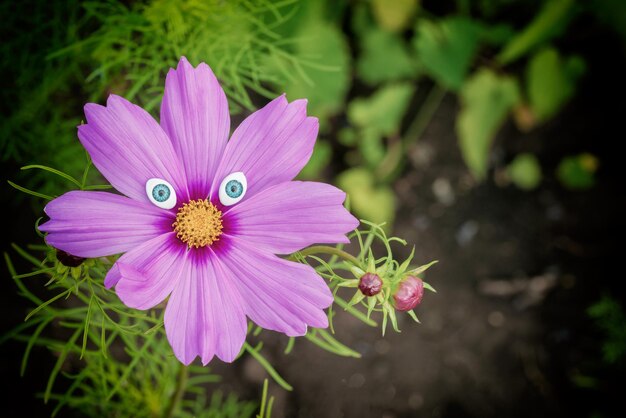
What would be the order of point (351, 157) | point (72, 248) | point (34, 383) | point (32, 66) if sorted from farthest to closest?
point (351, 157), point (34, 383), point (32, 66), point (72, 248)

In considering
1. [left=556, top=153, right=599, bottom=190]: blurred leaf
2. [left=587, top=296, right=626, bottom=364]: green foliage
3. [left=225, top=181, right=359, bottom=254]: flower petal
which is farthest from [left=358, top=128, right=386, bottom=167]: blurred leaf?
[left=225, top=181, right=359, bottom=254]: flower petal

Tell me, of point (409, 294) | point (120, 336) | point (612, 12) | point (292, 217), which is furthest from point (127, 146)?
point (612, 12)

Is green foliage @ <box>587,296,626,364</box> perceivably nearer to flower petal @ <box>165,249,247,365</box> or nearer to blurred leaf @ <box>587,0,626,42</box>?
blurred leaf @ <box>587,0,626,42</box>

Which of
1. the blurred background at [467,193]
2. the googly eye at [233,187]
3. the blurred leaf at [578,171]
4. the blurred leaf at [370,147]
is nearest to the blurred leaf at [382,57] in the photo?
the blurred background at [467,193]

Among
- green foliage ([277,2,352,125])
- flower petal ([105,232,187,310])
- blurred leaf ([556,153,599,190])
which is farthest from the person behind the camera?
blurred leaf ([556,153,599,190])

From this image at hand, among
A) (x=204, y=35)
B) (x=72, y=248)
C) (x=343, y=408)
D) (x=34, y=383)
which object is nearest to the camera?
(x=72, y=248)

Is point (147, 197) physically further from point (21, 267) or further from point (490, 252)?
point (490, 252)

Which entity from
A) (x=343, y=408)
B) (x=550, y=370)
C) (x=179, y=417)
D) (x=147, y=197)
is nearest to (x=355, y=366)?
(x=343, y=408)
